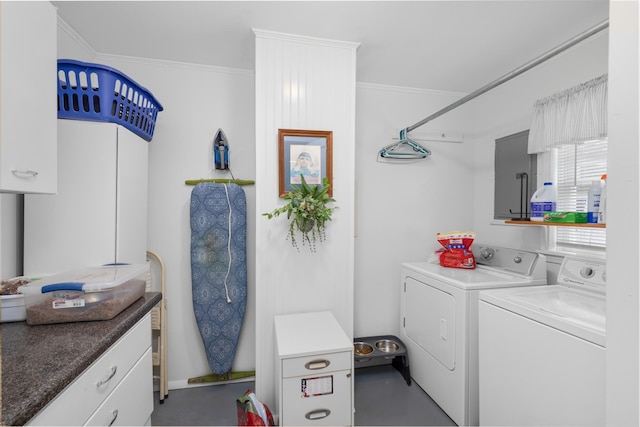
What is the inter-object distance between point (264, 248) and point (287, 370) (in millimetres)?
775

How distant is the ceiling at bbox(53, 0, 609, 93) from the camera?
1628 mm

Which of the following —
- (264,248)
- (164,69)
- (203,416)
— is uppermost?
(164,69)

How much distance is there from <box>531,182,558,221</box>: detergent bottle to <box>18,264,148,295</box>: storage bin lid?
2499 millimetres

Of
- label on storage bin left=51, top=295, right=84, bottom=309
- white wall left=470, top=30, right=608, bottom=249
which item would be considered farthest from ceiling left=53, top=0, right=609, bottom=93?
label on storage bin left=51, top=295, right=84, bottom=309

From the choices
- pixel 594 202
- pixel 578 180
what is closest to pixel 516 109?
pixel 578 180

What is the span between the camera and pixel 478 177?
2.84 m

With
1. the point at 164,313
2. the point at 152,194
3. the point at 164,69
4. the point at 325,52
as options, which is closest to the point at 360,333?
the point at 164,313

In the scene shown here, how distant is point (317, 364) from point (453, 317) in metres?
0.95

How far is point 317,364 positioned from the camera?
153 centimetres

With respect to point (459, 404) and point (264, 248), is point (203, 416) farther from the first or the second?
point (459, 404)

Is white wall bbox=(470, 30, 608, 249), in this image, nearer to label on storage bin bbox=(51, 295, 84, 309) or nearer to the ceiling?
the ceiling

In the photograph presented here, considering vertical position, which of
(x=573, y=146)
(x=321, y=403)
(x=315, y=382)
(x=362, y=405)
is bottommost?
(x=362, y=405)

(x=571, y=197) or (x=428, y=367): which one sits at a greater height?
(x=571, y=197)

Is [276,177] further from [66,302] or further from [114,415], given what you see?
[114,415]
